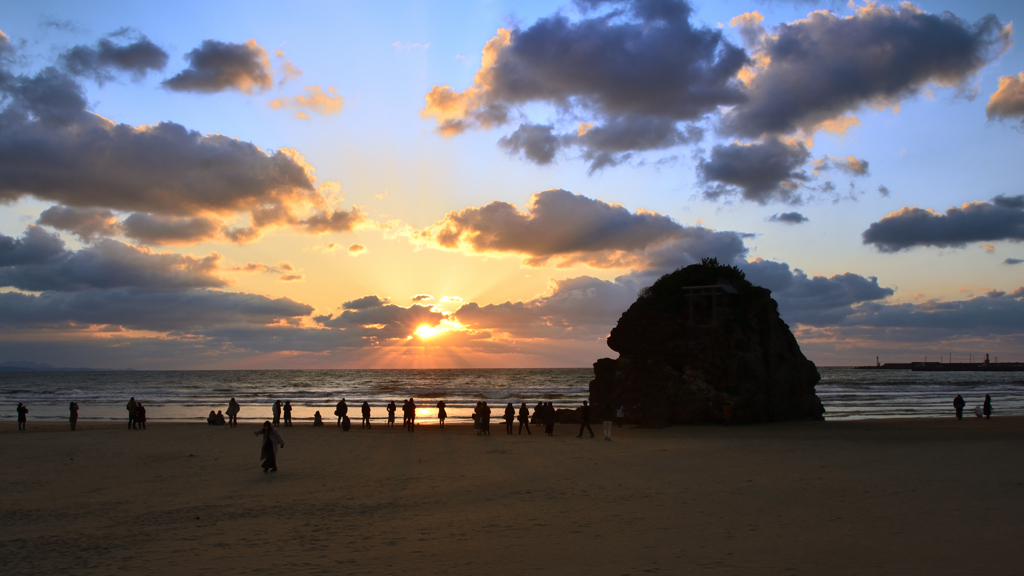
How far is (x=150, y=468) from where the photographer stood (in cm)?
1786

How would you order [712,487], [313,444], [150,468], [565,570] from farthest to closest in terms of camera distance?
[313,444]
[150,468]
[712,487]
[565,570]

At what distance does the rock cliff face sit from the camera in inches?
1294

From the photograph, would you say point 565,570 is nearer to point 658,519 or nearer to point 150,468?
point 658,519

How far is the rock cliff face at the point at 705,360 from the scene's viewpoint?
32875 mm

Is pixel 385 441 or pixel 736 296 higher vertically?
pixel 736 296

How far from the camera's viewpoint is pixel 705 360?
33625 mm

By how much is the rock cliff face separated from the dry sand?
10.6 metres

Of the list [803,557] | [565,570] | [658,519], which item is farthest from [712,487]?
[565,570]

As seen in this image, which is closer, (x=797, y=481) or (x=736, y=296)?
(x=797, y=481)

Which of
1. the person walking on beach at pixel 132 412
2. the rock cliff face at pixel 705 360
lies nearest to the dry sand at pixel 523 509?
the person walking on beach at pixel 132 412

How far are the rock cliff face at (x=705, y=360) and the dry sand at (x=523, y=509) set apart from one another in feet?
34.7

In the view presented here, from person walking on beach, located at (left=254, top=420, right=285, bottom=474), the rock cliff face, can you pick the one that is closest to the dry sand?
person walking on beach, located at (left=254, top=420, right=285, bottom=474)

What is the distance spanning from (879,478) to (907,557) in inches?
278

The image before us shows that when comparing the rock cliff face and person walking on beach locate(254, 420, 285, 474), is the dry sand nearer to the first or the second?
person walking on beach locate(254, 420, 285, 474)
